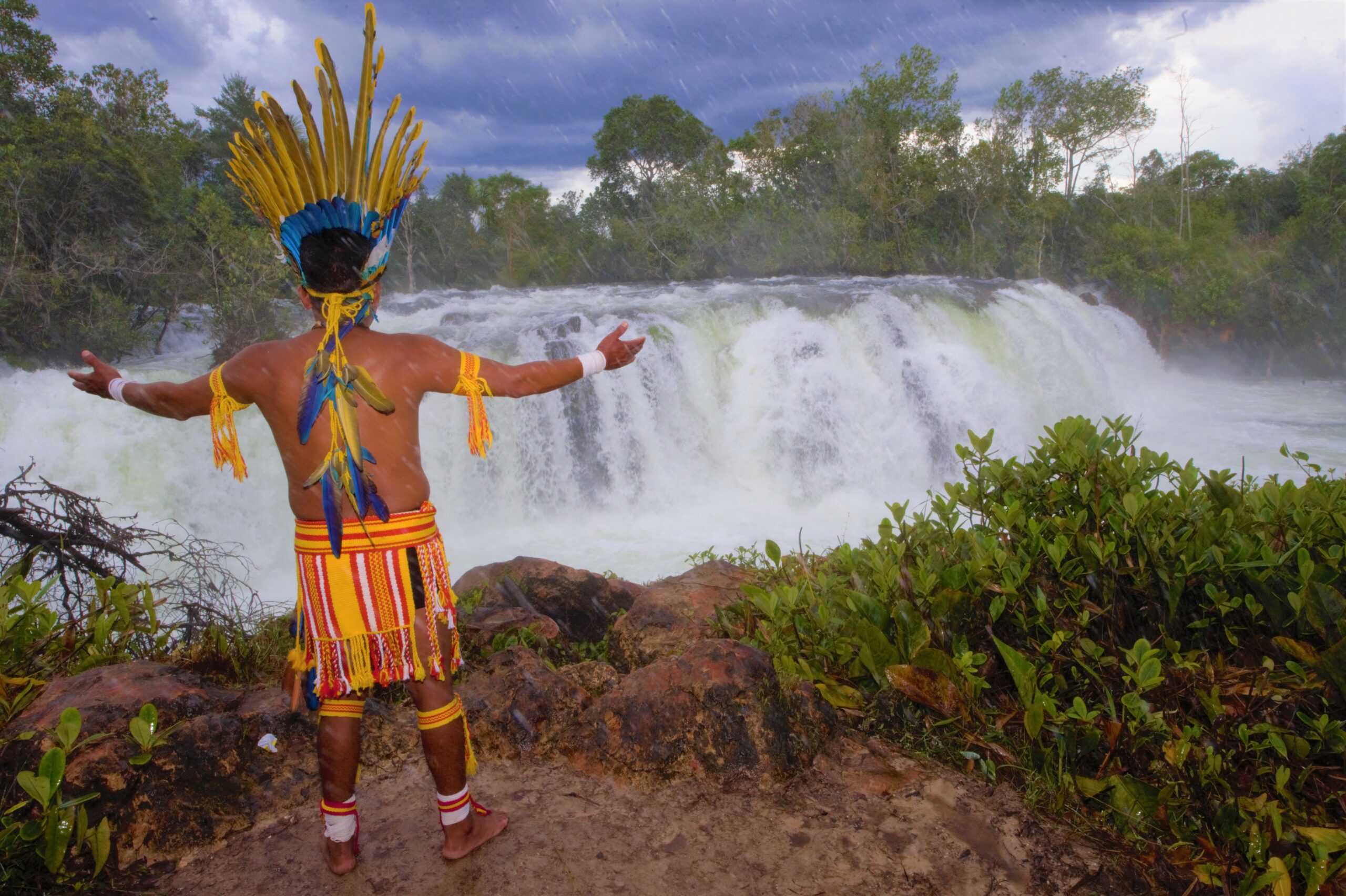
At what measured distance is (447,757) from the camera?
187cm

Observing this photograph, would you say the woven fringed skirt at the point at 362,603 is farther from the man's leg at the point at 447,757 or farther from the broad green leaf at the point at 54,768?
the broad green leaf at the point at 54,768

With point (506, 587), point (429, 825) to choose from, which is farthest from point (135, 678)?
point (506, 587)

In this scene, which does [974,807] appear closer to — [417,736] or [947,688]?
[947,688]

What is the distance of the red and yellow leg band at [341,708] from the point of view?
186cm

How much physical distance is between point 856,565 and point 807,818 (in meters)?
0.88

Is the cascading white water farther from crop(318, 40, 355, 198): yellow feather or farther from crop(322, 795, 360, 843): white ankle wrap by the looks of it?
crop(318, 40, 355, 198): yellow feather

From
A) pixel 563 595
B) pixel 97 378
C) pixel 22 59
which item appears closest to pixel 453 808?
pixel 97 378

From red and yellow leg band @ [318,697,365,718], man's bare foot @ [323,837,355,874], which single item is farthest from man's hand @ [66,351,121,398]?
man's bare foot @ [323,837,355,874]

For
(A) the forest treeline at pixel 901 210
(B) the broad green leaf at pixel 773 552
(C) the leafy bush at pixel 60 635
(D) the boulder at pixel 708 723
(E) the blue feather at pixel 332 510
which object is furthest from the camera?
(A) the forest treeline at pixel 901 210

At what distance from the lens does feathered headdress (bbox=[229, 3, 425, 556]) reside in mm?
1703

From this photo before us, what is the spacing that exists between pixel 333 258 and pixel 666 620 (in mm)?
1871

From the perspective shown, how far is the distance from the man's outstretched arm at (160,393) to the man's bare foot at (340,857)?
1.09 metres

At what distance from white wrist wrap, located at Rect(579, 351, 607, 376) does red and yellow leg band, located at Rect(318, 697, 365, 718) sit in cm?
100

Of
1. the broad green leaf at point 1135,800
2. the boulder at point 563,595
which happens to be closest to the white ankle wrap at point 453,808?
the broad green leaf at point 1135,800
